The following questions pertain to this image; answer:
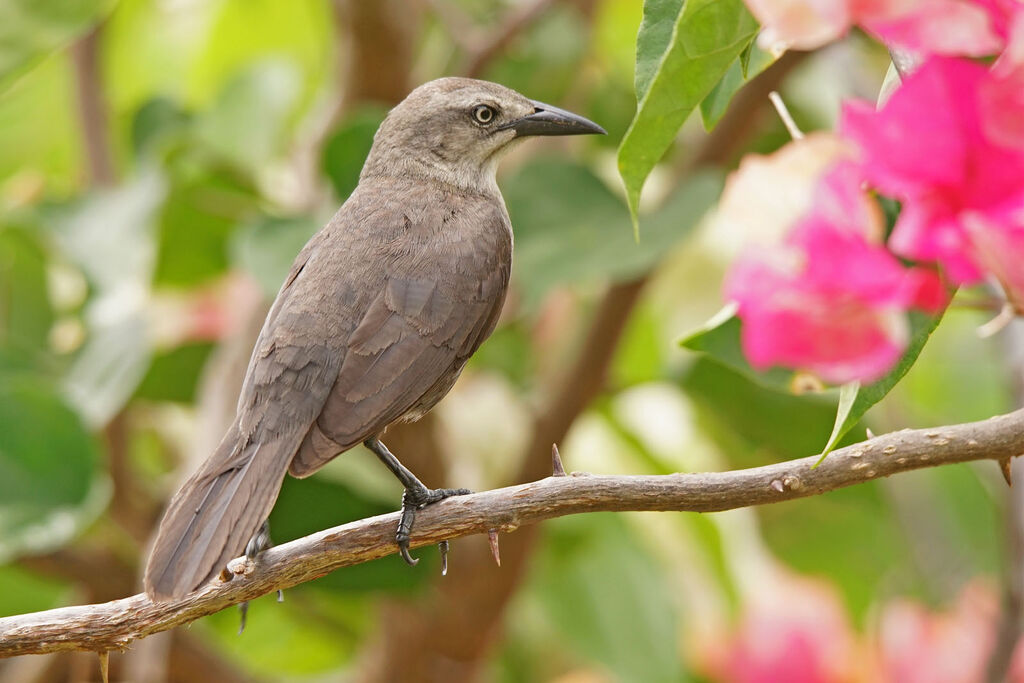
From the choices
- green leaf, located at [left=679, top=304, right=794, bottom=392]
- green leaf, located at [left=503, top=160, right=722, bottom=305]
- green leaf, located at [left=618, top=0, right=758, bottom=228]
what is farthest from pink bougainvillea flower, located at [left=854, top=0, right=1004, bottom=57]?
green leaf, located at [left=503, top=160, right=722, bottom=305]

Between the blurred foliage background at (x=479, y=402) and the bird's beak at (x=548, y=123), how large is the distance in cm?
35

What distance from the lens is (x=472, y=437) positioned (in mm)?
3285

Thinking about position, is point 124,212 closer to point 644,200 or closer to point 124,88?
point 644,200

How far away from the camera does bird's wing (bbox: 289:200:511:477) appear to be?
1.85 metres

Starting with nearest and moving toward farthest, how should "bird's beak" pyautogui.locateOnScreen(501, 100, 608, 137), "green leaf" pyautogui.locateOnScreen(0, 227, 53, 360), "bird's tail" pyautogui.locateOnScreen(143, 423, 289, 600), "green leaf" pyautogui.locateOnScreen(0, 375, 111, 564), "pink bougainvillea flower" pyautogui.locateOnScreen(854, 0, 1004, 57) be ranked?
"pink bougainvillea flower" pyautogui.locateOnScreen(854, 0, 1004, 57), "bird's tail" pyautogui.locateOnScreen(143, 423, 289, 600), "bird's beak" pyautogui.locateOnScreen(501, 100, 608, 137), "green leaf" pyautogui.locateOnScreen(0, 375, 111, 564), "green leaf" pyautogui.locateOnScreen(0, 227, 53, 360)

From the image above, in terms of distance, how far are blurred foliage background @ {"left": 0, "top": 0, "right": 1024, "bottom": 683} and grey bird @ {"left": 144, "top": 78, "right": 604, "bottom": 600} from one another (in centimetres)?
50

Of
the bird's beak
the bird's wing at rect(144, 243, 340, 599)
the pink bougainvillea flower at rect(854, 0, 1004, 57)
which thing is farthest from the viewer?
the bird's beak

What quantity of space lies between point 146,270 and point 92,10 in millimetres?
806

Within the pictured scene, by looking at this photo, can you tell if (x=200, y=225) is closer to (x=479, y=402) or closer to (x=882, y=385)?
(x=479, y=402)

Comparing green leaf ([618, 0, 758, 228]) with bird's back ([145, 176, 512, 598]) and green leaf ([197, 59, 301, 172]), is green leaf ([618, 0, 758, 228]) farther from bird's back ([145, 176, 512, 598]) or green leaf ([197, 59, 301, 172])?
green leaf ([197, 59, 301, 172])

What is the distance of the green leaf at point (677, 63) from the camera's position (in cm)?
125

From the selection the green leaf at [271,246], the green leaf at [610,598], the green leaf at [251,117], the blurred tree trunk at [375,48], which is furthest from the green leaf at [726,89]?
the green leaf at [610,598]

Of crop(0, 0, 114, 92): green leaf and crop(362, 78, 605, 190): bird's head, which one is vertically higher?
crop(0, 0, 114, 92): green leaf

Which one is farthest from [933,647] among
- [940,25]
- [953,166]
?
[940,25]
